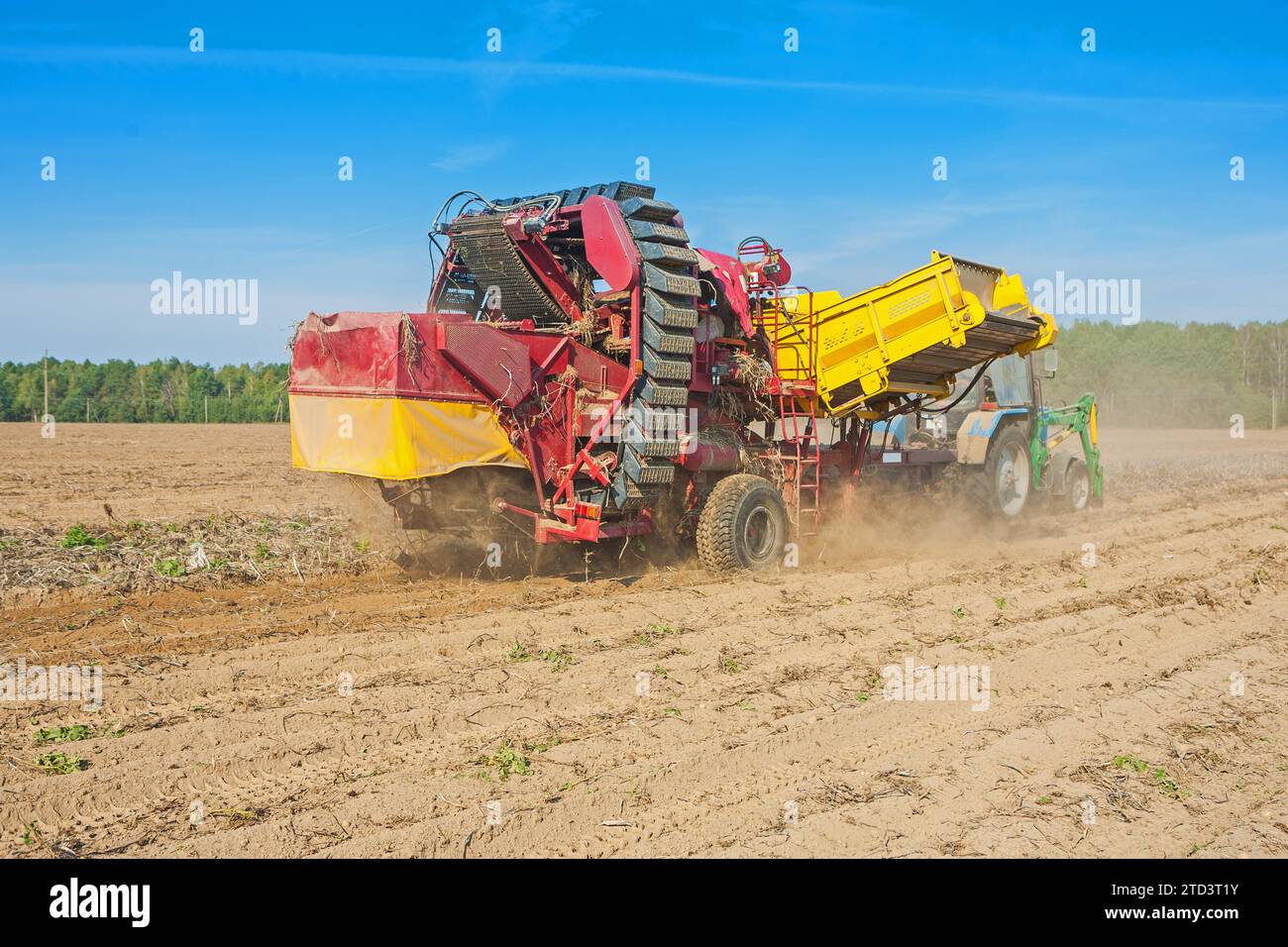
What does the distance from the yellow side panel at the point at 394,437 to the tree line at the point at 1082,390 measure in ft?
163

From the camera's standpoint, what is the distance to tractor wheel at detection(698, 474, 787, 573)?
909 cm

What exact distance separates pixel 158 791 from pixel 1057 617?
→ 6.48 m

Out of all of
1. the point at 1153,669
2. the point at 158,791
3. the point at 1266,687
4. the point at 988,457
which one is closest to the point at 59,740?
the point at 158,791

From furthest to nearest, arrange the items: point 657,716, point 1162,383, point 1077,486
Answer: point 1162,383, point 1077,486, point 657,716

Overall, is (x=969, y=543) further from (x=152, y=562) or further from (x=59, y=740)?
(x=59, y=740)

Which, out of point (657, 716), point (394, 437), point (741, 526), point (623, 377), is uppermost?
point (623, 377)

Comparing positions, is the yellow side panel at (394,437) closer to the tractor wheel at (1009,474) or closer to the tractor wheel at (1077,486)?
the tractor wheel at (1009,474)

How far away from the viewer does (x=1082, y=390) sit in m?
54.8

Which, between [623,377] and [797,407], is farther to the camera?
[797,407]

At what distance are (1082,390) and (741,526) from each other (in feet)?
169

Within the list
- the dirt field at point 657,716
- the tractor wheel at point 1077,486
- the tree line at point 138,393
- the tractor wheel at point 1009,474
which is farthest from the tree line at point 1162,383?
the dirt field at point 657,716

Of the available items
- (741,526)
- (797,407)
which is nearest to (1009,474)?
(797,407)

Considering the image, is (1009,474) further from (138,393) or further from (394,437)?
(138,393)

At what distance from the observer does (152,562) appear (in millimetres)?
8859
